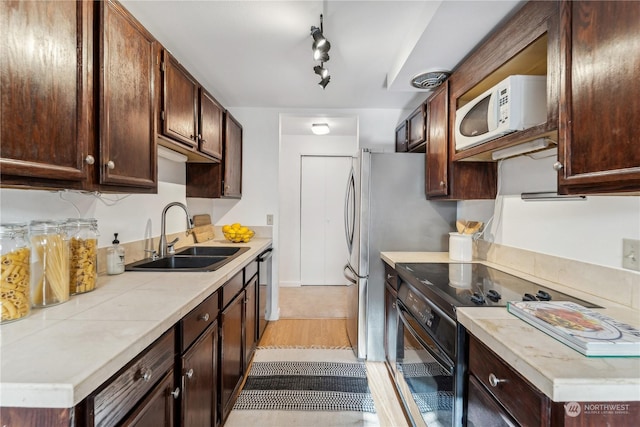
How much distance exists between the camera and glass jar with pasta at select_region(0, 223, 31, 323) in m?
0.82

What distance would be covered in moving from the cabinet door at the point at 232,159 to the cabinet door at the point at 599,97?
92.4 inches

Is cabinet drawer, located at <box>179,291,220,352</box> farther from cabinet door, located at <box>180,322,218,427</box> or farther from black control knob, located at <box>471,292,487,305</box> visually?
black control knob, located at <box>471,292,487,305</box>

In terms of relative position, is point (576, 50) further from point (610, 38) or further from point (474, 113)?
point (474, 113)

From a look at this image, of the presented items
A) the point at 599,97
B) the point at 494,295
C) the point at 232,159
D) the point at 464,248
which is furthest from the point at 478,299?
the point at 232,159

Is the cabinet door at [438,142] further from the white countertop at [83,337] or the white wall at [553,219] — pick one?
the white countertop at [83,337]

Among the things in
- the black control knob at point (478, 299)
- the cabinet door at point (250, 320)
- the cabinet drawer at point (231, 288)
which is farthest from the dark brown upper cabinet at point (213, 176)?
the black control knob at point (478, 299)

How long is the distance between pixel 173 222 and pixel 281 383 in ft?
5.05

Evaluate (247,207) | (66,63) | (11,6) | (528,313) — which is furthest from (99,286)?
(247,207)

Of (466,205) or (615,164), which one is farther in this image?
(466,205)

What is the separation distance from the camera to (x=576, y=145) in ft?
3.10

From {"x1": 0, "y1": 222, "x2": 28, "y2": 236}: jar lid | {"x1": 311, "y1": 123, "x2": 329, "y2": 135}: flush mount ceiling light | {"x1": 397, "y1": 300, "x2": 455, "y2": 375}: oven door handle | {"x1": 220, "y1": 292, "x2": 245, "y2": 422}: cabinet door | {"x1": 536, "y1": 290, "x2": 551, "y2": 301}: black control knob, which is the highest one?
{"x1": 311, "y1": 123, "x2": 329, "y2": 135}: flush mount ceiling light

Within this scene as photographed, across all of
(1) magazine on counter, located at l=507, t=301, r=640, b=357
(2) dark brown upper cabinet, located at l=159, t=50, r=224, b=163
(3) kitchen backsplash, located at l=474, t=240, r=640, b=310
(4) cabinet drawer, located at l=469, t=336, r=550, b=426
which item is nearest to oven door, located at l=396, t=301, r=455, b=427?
(4) cabinet drawer, located at l=469, t=336, r=550, b=426

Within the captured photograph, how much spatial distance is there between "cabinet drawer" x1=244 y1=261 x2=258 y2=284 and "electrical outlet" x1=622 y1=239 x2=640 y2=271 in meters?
1.95

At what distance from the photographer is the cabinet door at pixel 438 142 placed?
1.88 meters
